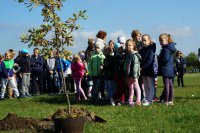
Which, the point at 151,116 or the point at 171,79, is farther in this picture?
the point at 171,79

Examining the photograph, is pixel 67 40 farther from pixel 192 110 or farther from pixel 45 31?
pixel 192 110

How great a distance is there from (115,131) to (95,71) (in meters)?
6.57

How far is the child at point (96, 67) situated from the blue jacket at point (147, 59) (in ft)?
5.65

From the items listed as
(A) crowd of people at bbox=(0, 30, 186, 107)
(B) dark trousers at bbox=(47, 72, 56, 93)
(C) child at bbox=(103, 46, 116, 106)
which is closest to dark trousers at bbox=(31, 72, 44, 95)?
(B) dark trousers at bbox=(47, 72, 56, 93)

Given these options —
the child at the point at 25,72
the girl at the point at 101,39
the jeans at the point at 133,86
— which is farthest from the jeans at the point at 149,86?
the child at the point at 25,72

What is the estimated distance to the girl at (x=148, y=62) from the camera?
41.2 ft

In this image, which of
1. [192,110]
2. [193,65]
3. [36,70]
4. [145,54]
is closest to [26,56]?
[36,70]

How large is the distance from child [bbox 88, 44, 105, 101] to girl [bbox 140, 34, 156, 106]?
1733 mm

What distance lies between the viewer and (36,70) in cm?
1972

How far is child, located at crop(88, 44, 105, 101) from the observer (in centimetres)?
1397

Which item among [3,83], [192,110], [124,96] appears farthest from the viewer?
[3,83]

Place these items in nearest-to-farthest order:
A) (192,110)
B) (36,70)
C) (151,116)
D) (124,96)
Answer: (151,116) < (192,110) < (124,96) < (36,70)

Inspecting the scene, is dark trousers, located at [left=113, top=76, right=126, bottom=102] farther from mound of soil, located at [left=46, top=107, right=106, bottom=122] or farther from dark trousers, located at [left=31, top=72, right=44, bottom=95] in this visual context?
dark trousers, located at [left=31, top=72, right=44, bottom=95]

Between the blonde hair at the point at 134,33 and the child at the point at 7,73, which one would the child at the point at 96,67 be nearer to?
the blonde hair at the point at 134,33
